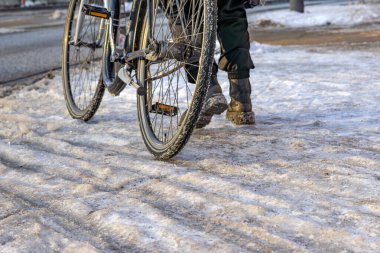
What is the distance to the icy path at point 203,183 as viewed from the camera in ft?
7.36

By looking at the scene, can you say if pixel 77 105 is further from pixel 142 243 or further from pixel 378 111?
pixel 142 243

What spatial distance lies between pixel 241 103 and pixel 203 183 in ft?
3.76

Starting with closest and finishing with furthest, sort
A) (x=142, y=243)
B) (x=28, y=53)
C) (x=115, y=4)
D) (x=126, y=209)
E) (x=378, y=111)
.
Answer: (x=142, y=243) → (x=126, y=209) → (x=115, y=4) → (x=378, y=111) → (x=28, y=53)

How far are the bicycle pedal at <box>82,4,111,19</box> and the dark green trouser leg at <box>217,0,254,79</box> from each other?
1.99 feet

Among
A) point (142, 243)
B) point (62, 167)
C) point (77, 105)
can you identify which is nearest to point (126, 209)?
point (142, 243)

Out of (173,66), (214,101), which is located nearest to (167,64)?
(173,66)

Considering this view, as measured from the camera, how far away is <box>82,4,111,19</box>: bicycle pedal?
148 inches

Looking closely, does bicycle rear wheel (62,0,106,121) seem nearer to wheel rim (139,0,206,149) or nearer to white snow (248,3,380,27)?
wheel rim (139,0,206,149)

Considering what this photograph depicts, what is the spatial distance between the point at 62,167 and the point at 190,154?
60 centimetres

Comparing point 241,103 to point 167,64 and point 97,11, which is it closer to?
point 167,64

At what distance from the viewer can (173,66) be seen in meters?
3.32

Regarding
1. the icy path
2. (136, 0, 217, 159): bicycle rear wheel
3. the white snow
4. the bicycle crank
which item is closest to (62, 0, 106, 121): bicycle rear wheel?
the icy path

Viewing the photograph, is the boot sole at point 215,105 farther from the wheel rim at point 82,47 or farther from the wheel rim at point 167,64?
the wheel rim at point 82,47

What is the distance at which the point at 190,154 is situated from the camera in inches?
131
